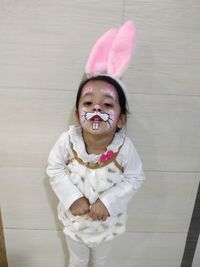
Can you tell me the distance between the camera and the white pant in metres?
1.02

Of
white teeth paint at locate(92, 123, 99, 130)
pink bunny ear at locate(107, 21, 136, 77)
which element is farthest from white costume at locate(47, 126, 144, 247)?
pink bunny ear at locate(107, 21, 136, 77)

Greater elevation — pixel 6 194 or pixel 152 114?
pixel 152 114

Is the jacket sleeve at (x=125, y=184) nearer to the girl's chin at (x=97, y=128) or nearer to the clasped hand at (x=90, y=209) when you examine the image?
the clasped hand at (x=90, y=209)

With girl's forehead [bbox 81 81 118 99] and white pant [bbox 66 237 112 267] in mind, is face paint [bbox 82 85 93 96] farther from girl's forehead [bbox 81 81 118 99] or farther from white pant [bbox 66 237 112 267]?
white pant [bbox 66 237 112 267]

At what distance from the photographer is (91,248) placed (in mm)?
1055

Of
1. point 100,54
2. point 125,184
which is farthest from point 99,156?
point 100,54

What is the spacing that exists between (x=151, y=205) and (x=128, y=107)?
420 millimetres

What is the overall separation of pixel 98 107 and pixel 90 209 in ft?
1.01

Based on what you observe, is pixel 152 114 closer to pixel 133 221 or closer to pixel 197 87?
pixel 197 87

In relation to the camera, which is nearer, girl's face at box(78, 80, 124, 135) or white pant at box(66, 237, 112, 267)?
girl's face at box(78, 80, 124, 135)

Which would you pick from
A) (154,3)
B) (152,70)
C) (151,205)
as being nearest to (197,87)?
(152,70)

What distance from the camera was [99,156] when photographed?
2.84ft

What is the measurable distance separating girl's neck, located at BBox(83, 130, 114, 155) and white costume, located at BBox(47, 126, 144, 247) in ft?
0.05

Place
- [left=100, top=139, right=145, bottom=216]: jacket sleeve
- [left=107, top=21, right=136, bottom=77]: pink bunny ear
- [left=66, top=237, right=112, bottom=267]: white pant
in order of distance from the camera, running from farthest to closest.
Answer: [left=66, top=237, right=112, bottom=267]: white pant
[left=100, top=139, right=145, bottom=216]: jacket sleeve
[left=107, top=21, right=136, bottom=77]: pink bunny ear
